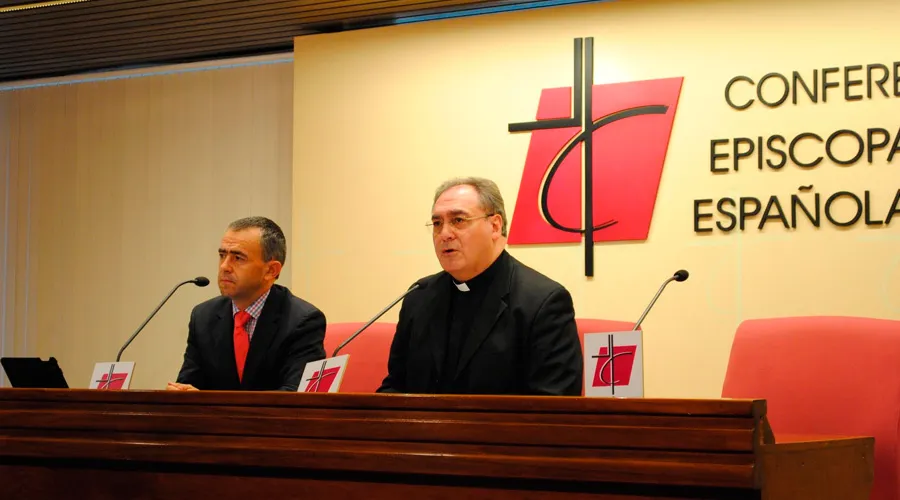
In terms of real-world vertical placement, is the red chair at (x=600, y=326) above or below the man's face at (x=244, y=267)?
below

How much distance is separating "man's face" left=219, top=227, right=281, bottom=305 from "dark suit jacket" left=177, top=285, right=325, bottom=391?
0.22ft

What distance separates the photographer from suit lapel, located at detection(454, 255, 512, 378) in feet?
9.82

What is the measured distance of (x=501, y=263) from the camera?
318cm

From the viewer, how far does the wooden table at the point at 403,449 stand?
1.56 m

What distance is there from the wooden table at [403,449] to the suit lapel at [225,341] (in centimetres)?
140

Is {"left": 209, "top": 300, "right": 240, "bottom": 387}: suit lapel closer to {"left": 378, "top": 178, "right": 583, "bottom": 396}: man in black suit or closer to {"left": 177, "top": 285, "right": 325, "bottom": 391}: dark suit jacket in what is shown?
{"left": 177, "top": 285, "right": 325, "bottom": 391}: dark suit jacket

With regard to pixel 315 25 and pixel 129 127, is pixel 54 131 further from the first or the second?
pixel 315 25

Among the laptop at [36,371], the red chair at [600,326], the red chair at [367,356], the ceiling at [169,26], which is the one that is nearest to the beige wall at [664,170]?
the ceiling at [169,26]

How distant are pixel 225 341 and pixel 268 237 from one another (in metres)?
0.42

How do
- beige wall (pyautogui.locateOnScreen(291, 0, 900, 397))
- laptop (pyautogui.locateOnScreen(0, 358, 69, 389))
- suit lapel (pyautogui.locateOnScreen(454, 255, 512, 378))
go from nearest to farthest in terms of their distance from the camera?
laptop (pyautogui.locateOnScreen(0, 358, 69, 389)) < suit lapel (pyautogui.locateOnScreen(454, 255, 512, 378)) < beige wall (pyautogui.locateOnScreen(291, 0, 900, 397))

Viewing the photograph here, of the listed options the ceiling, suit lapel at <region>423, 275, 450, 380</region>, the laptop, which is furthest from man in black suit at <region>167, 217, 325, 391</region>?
the ceiling

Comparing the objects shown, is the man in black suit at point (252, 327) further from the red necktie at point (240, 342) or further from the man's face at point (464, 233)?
the man's face at point (464, 233)

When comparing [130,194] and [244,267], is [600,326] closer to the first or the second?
[244,267]

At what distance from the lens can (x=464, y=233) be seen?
3.13m
